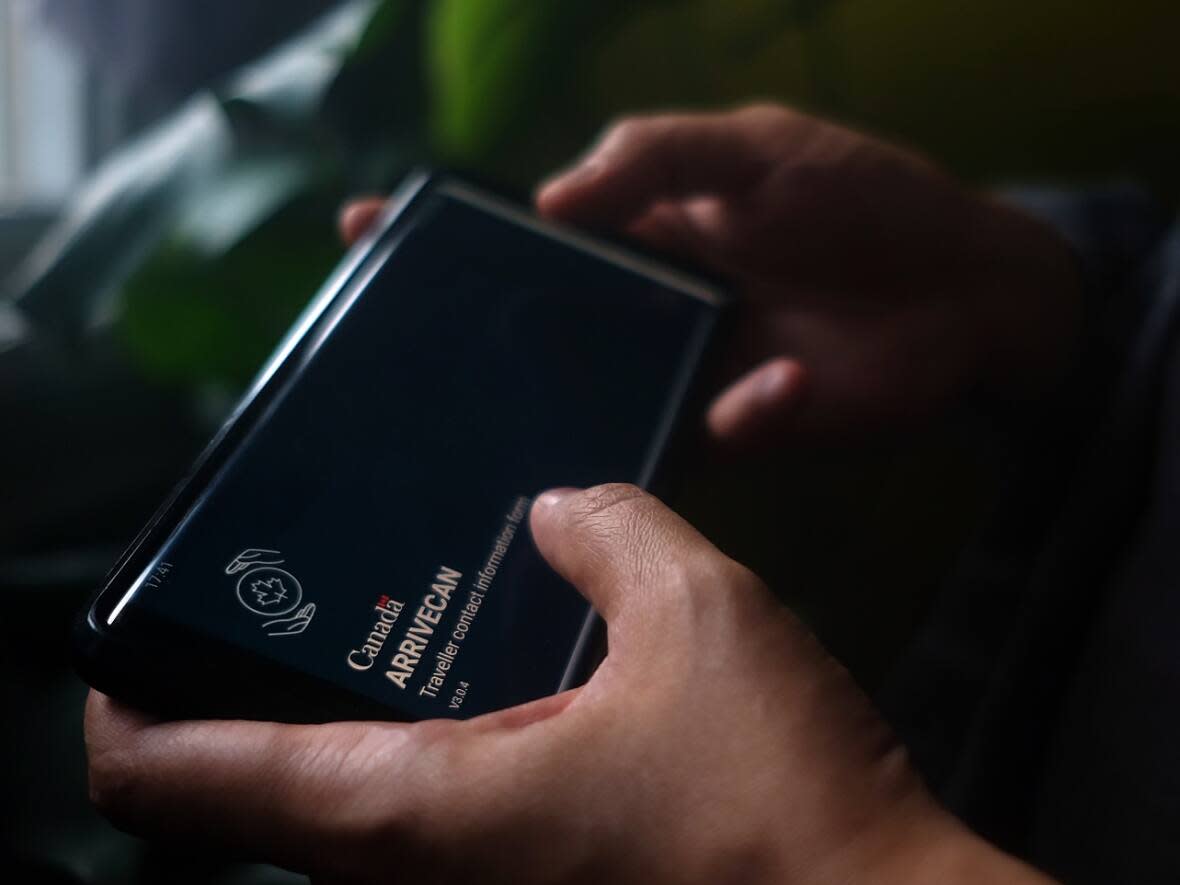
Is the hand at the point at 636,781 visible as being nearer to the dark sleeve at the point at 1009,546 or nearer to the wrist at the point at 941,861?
the wrist at the point at 941,861

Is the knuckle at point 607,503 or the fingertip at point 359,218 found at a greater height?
the fingertip at point 359,218

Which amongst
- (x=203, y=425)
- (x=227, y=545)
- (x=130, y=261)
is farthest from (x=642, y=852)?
(x=203, y=425)

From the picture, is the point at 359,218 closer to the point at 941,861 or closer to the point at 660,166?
the point at 660,166

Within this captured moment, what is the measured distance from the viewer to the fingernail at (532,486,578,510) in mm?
328

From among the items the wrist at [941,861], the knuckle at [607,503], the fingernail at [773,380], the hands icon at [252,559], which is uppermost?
the knuckle at [607,503]

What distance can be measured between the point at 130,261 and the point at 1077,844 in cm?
60

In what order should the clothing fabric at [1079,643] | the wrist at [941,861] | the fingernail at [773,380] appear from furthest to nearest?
the fingernail at [773,380] → the clothing fabric at [1079,643] → the wrist at [941,861]

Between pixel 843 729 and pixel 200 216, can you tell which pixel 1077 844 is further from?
pixel 200 216

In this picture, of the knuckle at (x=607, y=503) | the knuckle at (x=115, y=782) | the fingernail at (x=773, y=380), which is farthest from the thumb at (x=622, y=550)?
the fingernail at (x=773, y=380)

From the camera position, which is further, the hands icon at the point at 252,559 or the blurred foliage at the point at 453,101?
the blurred foliage at the point at 453,101

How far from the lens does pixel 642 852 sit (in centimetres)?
26

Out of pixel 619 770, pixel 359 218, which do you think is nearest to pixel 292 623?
pixel 619 770

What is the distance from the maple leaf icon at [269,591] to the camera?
11.8 inches

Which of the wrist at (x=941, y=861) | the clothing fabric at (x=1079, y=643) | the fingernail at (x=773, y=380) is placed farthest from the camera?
the fingernail at (x=773, y=380)
